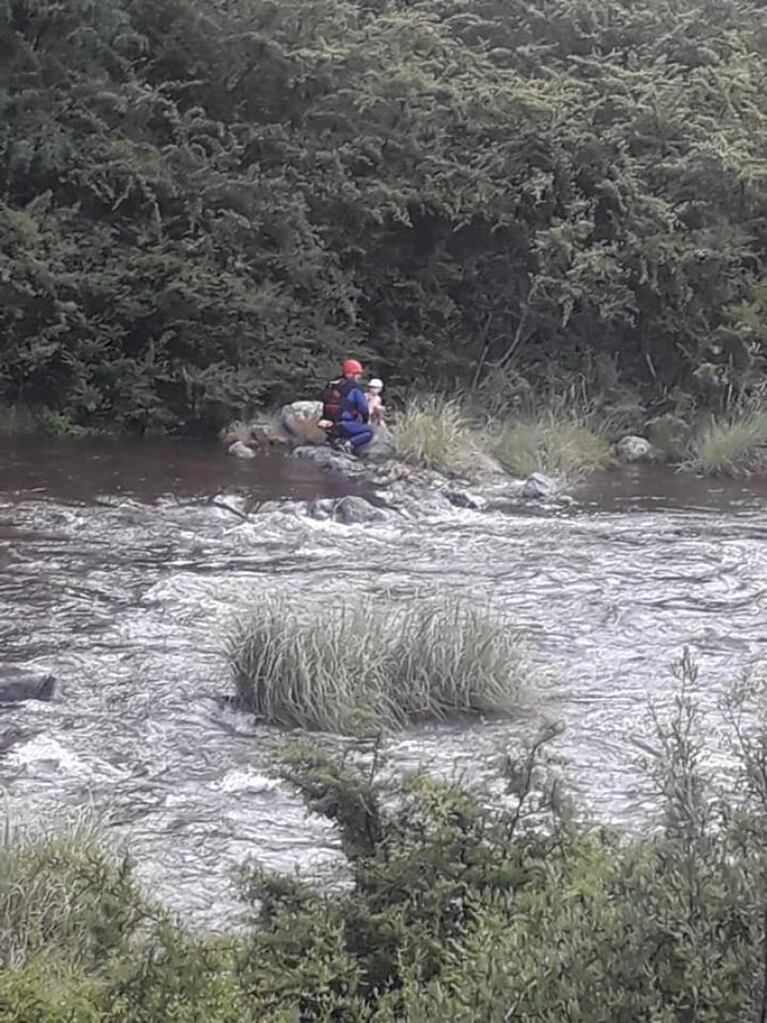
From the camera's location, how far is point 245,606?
932 cm

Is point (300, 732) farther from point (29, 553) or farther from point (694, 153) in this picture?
point (694, 153)

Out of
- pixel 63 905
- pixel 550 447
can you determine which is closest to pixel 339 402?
pixel 550 447

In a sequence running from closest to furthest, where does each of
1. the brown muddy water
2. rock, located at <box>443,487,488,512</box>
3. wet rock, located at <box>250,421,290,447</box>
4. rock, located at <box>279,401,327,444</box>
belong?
the brown muddy water
rock, located at <box>443,487,488,512</box>
rock, located at <box>279,401,327,444</box>
wet rock, located at <box>250,421,290,447</box>

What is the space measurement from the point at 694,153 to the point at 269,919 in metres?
16.3

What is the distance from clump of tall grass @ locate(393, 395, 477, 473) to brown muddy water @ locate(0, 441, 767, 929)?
1194 millimetres

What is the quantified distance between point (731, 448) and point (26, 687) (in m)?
11.1

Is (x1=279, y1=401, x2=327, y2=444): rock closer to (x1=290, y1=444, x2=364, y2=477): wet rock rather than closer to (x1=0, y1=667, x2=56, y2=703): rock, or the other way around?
(x1=290, y1=444, x2=364, y2=477): wet rock

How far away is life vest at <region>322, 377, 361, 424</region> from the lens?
54.3ft

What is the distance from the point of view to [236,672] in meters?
Answer: 7.95

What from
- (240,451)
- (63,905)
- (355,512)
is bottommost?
(240,451)

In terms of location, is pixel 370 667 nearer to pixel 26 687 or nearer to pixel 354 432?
pixel 26 687

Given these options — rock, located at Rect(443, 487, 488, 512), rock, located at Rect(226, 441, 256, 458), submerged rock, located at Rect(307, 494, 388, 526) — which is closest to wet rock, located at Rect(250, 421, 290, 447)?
rock, located at Rect(226, 441, 256, 458)

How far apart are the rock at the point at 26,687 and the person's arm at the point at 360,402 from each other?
29.1ft

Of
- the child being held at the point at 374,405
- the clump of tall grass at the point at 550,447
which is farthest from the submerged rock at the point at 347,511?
the clump of tall grass at the point at 550,447
